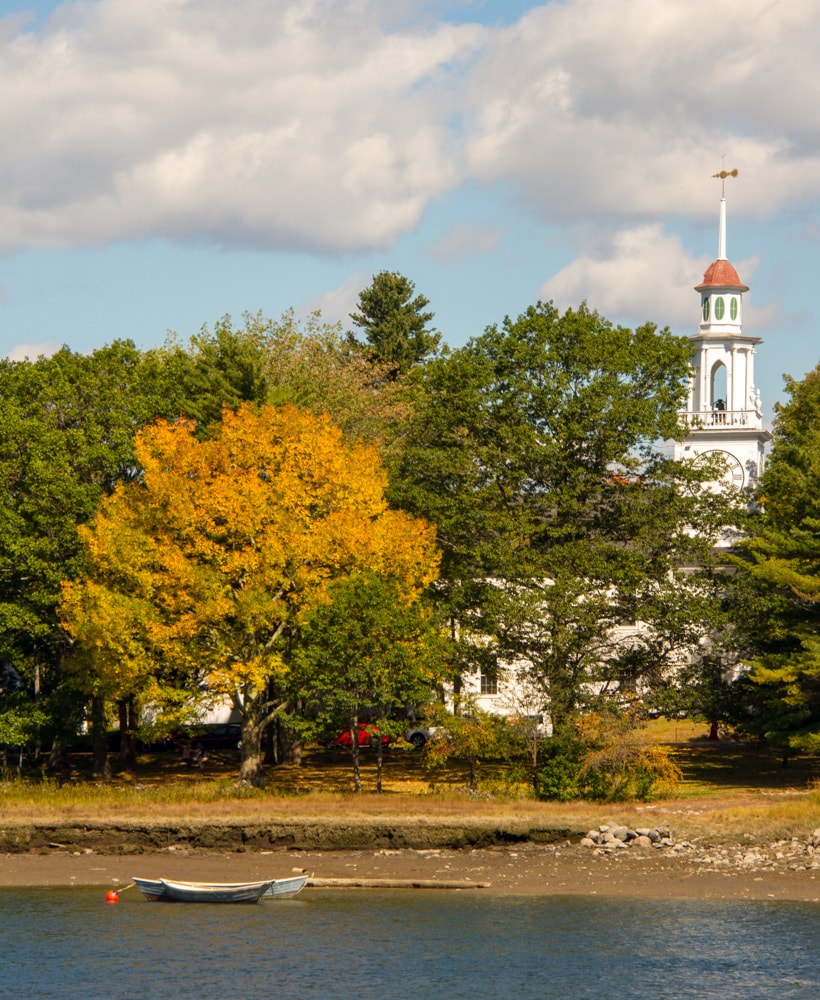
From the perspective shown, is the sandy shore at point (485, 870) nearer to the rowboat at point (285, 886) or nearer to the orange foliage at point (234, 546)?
the rowboat at point (285, 886)

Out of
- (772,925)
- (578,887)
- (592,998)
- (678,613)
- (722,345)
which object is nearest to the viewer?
(592,998)

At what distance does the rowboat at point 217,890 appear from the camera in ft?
127

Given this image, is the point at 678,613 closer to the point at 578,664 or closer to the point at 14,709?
the point at 578,664

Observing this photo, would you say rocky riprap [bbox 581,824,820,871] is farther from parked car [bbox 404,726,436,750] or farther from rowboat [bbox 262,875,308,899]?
parked car [bbox 404,726,436,750]

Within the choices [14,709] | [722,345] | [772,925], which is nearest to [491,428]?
[14,709]

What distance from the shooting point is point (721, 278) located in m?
85.6

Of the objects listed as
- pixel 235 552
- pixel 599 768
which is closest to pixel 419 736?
pixel 599 768

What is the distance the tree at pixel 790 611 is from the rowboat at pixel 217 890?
17.5 meters

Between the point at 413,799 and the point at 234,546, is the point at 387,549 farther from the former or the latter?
the point at 413,799

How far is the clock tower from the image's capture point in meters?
84.1

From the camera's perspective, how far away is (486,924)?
3738 cm

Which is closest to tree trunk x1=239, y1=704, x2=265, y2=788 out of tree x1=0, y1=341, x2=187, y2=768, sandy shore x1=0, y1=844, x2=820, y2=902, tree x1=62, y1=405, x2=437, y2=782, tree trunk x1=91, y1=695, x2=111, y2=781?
tree x1=62, y1=405, x2=437, y2=782

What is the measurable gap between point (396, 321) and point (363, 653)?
5792 cm

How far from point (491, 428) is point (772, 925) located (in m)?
24.0
